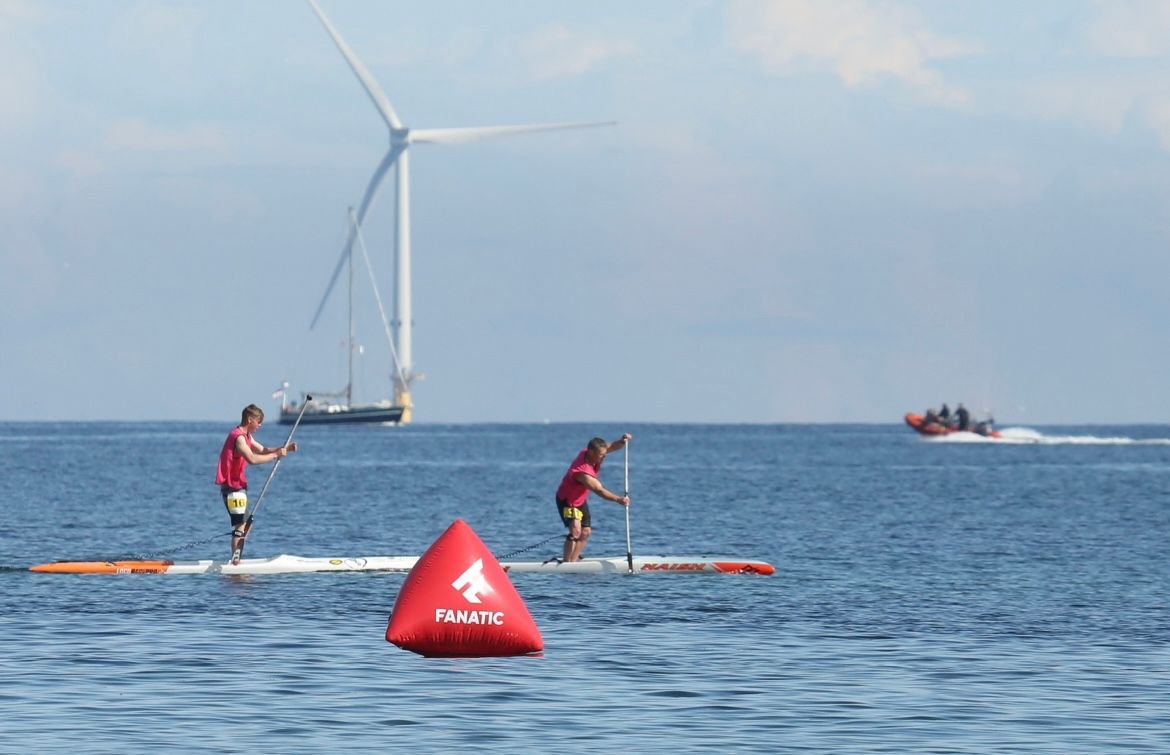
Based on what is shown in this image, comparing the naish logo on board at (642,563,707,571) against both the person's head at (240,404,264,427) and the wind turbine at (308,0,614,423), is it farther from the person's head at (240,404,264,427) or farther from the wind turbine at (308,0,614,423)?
the wind turbine at (308,0,614,423)

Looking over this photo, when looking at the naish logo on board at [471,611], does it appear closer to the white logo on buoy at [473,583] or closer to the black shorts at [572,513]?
the white logo on buoy at [473,583]

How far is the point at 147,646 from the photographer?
21.4 meters

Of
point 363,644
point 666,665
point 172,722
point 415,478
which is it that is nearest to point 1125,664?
point 666,665

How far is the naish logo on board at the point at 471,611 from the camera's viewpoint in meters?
20.6

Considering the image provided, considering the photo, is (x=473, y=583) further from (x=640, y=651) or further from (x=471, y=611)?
(x=640, y=651)

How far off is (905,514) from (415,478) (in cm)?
3583

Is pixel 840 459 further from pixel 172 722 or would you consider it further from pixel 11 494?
pixel 172 722

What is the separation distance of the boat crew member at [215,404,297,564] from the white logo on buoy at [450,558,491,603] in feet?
23.3

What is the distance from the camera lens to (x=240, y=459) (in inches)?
1113

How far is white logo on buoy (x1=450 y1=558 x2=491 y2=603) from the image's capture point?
20.6 metres

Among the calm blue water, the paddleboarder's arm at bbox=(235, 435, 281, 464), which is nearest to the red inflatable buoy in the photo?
the calm blue water

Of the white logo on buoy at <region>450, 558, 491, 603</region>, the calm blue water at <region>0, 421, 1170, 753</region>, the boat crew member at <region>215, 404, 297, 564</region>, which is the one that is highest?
the boat crew member at <region>215, 404, 297, 564</region>

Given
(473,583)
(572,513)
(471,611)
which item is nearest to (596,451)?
(572,513)

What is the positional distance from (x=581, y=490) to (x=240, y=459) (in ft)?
16.6
